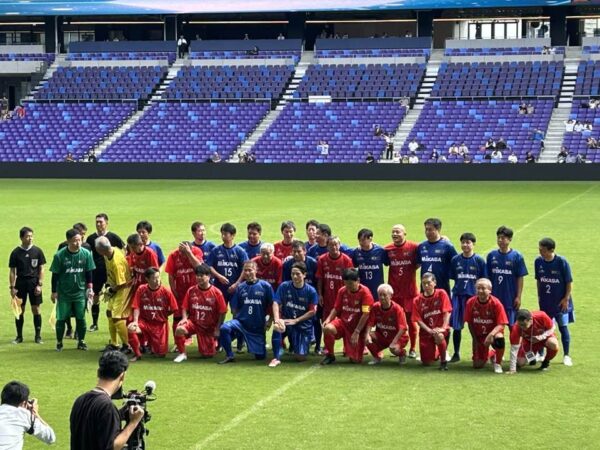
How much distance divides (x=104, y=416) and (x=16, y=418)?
0.83 m

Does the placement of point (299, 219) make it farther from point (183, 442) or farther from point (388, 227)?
point (183, 442)

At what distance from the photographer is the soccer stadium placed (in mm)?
12938

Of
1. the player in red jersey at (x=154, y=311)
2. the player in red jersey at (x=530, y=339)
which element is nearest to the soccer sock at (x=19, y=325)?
the player in red jersey at (x=154, y=311)

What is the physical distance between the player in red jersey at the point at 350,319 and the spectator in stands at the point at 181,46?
180 ft

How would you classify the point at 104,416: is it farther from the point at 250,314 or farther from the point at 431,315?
the point at 431,315

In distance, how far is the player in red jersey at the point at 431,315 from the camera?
1488 centimetres

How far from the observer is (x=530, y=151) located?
174ft

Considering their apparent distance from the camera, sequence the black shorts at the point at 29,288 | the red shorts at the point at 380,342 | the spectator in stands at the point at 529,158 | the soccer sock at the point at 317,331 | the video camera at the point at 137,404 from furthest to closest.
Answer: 1. the spectator in stands at the point at 529,158
2. the black shorts at the point at 29,288
3. the soccer sock at the point at 317,331
4. the red shorts at the point at 380,342
5. the video camera at the point at 137,404

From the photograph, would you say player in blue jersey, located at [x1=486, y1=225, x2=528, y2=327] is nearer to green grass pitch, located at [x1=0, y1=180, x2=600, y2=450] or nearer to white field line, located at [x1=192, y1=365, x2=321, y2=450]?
green grass pitch, located at [x1=0, y1=180, x2=600, y2=450]

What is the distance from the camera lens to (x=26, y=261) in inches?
664

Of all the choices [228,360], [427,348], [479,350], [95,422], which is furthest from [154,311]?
[95,422]

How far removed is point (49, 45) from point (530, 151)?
32000 millimetres

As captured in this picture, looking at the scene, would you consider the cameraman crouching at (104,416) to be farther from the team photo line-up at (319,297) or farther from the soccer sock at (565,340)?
the soccer sock at (565,340)

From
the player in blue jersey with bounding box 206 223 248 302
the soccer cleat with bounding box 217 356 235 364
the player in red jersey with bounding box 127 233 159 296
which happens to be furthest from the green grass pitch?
the player in red jersey with bounding box 127 233 159 296
